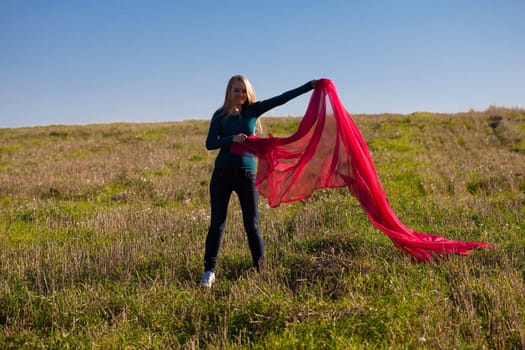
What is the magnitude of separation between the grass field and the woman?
1.48 feet

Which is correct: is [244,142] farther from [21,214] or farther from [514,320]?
[21,214]

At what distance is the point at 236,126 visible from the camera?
17.0ft

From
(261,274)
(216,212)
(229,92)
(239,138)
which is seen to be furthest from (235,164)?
(261,274)

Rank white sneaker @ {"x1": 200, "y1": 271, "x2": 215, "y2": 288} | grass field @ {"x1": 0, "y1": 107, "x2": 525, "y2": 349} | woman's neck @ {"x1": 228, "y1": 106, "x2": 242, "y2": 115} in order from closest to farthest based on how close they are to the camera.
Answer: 1. grass field @ {"x1": 0, "y1": 107, "x2": 525, "y2": 349}
2. white sneaker @ {"x1": 200, "y1": 271, "x2": 215, "y2": 288}
3. woman's neck @ {"x1": 228, "y1": 106, "x2": 242, "y2": 115}

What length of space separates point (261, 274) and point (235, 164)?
4.30ft

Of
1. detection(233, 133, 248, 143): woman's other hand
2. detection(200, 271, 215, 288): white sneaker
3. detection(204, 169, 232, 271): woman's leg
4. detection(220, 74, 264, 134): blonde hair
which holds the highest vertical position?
detection(220, 74, 264, 134): blonde hair

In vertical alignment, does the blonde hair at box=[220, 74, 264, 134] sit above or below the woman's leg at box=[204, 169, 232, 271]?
above

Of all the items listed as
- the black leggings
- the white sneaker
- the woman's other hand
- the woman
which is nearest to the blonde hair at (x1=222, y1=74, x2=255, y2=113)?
the woman

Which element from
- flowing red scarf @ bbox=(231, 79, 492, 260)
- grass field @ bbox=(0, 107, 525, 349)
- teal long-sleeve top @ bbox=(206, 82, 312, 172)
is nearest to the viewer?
grass field @ bbox=(0, 107, 525, 349)

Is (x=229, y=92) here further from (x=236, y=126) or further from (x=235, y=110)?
(x=236, y=126)

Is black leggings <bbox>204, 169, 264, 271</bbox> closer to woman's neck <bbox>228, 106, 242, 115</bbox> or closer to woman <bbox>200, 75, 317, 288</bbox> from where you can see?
woman <bbox>200, 75, 317, 288</bbox>

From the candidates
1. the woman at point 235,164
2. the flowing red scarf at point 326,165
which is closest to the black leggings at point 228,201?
A: the woman at point 235,164

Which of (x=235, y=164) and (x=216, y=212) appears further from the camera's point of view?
(x=216, y=212)

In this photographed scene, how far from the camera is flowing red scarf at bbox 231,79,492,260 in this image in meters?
5.59
